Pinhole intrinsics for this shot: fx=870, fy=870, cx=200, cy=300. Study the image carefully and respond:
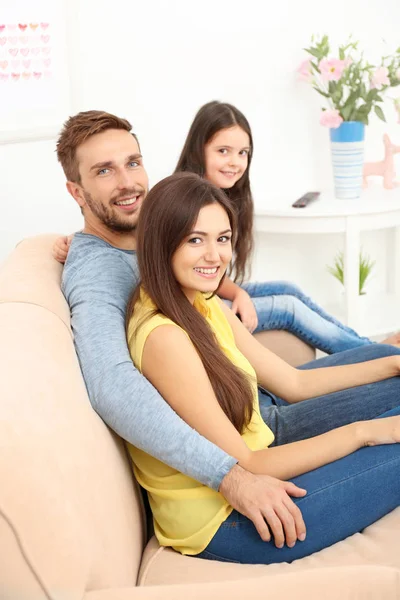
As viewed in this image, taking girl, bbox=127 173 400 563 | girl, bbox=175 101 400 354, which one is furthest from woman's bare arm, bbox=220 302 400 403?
girl, bbox=175 101 400 354

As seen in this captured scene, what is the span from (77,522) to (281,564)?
1.33 feet

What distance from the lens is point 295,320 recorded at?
246cm

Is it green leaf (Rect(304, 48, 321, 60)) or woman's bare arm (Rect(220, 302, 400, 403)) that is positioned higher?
green leaf (Rect(304, 48, 321, 60))

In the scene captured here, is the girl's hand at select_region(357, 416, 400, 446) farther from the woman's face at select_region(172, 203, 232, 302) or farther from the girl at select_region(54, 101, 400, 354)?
the girl at select_region(54, 101, 400, 354)

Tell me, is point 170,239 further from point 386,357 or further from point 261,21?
point 261,21

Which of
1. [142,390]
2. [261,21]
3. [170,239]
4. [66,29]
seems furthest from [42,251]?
[261,21]

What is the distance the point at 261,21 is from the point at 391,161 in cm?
73

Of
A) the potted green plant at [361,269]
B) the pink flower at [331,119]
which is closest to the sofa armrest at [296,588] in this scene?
the pink flower at [331,119]

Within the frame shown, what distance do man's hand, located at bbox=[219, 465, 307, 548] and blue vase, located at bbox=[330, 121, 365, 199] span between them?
1973 mm

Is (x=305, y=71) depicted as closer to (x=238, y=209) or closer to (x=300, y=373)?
(x=238, y=209)

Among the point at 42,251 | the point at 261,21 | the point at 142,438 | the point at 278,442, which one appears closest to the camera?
the point at 142,438

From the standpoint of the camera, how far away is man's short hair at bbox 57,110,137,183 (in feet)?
6.03

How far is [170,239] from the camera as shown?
153cm

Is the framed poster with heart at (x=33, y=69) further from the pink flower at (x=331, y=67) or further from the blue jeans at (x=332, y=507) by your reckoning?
the blue jeans at (x=332, y=507)
